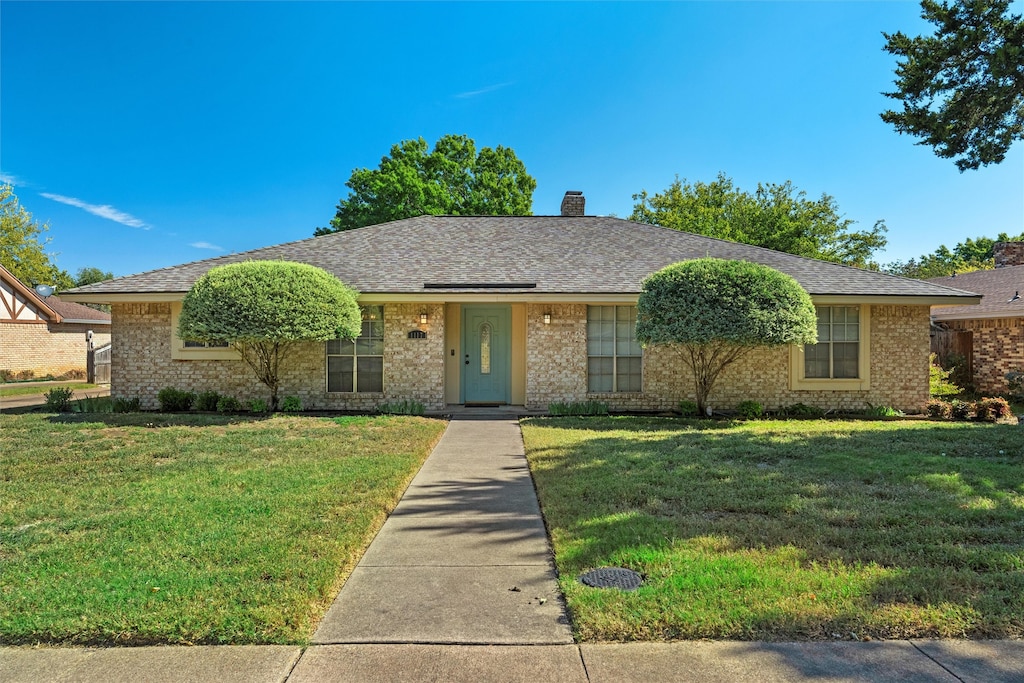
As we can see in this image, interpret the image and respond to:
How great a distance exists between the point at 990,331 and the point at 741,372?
9.22m

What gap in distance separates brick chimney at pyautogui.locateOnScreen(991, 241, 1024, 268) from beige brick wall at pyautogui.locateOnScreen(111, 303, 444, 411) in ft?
75.5

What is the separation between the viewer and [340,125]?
20.0m

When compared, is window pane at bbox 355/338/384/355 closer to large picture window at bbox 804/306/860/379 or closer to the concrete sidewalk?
the concrete sidewalk

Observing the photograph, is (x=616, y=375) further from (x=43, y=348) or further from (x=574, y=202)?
(x=43, y=348)

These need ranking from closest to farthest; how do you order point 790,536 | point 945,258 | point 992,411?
point 790,536 → point 992,411 → point 945,258

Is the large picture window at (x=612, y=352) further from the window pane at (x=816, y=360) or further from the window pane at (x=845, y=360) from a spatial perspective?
the window pane at (x=845, y=360)

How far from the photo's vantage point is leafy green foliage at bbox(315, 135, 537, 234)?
1187 inches

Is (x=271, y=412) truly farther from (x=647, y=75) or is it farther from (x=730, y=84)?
(x=730, y=84)

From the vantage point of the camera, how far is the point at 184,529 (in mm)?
4176

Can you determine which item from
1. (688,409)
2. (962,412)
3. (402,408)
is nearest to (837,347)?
(962,412)

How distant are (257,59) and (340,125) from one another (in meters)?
6.81

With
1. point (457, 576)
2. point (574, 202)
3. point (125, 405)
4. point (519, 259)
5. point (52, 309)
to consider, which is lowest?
point (457, 576)

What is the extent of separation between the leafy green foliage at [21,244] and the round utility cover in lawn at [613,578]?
43.7 meters

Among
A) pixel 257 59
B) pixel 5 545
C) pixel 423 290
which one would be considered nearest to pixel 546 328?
pixel 423 290
